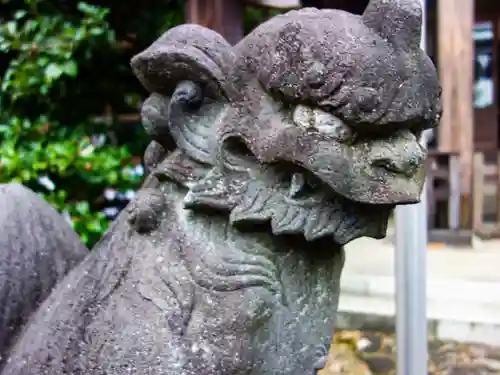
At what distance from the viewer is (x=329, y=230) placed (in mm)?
674

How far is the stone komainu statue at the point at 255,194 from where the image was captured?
2.12 ft

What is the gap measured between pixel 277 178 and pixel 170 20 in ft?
4.77

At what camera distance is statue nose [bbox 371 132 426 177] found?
652 mm

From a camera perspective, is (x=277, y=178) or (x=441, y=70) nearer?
(x=277, y=178)

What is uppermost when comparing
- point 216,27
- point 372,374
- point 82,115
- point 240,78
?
point 216,27

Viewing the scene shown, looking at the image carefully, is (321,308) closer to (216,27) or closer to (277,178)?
(277,178)

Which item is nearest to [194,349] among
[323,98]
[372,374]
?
[323,98]

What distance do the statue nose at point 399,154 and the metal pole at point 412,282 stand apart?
1.89 ft

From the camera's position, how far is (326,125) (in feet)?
2.14

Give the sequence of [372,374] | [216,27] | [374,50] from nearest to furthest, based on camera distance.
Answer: [374,50]
[216,27]
[372,374]

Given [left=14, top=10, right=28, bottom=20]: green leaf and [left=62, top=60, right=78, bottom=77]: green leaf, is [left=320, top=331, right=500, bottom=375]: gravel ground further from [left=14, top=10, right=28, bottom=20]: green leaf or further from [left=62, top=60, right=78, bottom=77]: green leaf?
[left=14, top=10, right=28, bottom=20]: green leaf

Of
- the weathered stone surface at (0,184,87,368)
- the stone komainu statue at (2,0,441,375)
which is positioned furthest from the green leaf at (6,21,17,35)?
the stone komainu statue at (2,0,441,375)

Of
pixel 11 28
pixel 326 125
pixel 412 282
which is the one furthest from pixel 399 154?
pixel 11 28

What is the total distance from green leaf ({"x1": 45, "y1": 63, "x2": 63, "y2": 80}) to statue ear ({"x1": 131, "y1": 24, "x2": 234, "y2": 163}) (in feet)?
3.56
